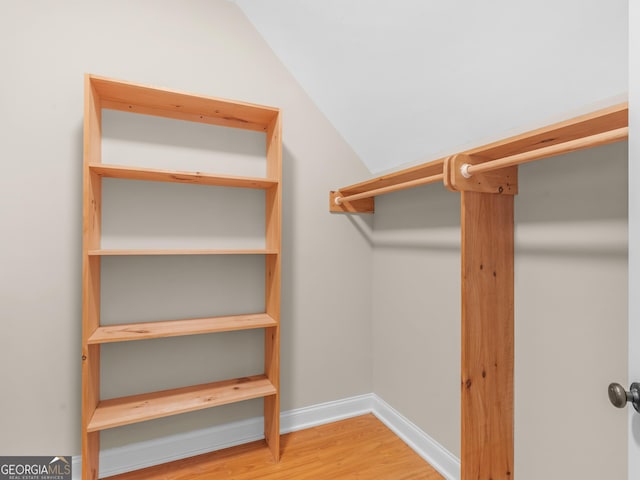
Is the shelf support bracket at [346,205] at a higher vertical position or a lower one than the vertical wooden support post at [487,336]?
higher

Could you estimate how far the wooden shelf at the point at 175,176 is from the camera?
1461 millimetres

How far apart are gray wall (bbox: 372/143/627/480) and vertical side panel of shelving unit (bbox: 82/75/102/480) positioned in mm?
1603

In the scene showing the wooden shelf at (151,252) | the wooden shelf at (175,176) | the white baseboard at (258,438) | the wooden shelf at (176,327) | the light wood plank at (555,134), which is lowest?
the white baseboard at (258,438)

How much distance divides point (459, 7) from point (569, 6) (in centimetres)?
34

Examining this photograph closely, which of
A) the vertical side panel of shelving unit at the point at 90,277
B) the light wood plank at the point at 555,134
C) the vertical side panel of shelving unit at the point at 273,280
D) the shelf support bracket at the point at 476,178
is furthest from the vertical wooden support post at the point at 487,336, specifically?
the vertical side panel of shelving unit at the point at 90,277

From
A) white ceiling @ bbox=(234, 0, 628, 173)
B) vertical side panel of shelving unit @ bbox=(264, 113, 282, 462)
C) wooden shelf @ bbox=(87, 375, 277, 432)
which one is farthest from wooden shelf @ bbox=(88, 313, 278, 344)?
white ceiling @ bbox=(234, 0, 628, 173)

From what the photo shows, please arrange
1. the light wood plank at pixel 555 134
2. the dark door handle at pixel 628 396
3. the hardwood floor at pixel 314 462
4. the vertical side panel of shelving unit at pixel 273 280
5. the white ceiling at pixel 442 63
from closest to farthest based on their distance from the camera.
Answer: the dark door handle at pixel 628 396, the light wood plank at pixel 555 134, the white ceiling at pixel 442 63, the hardwood floor at pixel 314 462, the vertical side panel of shelving unit at pixel 273 280

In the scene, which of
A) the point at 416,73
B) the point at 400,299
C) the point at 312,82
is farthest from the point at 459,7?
the point at 400,299

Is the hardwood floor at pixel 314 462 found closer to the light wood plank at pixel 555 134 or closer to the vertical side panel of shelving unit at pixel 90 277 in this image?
the vertical side panel of shelving unit at pixel 90 277

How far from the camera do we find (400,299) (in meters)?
1.97

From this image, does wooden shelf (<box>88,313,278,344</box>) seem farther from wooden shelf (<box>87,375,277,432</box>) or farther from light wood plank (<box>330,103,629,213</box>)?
light wood plank (<box>330,103,629,213</box>)

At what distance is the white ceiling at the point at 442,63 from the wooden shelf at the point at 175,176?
2.32ft

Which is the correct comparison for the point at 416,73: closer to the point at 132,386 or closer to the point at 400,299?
the point at 400,299

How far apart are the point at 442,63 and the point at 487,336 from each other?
112 cm
